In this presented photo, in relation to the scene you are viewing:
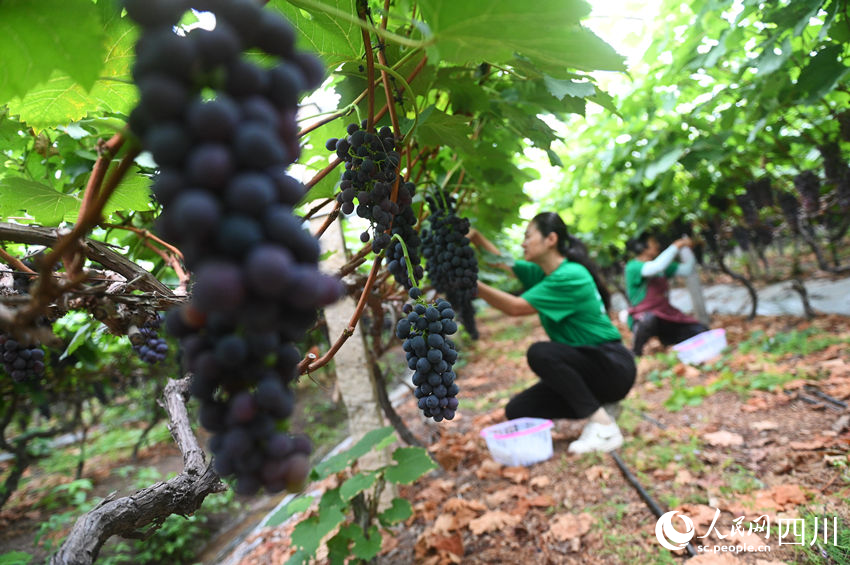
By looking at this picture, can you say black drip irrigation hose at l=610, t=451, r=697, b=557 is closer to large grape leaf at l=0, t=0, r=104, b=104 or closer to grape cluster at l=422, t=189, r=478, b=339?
grape cluster at l=422, t=189, r=478, b=339

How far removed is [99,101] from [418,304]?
A: 0.95 m

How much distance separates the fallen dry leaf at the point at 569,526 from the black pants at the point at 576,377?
3.41 feet

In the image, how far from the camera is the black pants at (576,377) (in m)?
3.52

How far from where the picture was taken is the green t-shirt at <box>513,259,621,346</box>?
3.50 meters

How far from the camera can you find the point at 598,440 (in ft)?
11.2

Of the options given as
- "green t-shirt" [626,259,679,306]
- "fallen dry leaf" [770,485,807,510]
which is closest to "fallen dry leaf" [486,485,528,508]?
"fallen dry leaf" [770,485,807,510]

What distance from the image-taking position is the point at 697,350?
5152 millimetres

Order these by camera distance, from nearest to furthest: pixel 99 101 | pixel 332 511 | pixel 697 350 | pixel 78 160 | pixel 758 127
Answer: pixel 99 101, pixel 78 160, pixel 332 511, pixel 758 127, pixel 697 350

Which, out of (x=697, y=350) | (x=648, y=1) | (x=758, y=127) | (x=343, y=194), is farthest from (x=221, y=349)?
(x=697, y=350)

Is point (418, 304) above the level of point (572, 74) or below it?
below

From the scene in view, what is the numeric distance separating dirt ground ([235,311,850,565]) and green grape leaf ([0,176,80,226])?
236 cm

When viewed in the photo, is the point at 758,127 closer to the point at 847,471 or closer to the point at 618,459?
the point at 847,471

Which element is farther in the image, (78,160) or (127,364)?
(127,364)

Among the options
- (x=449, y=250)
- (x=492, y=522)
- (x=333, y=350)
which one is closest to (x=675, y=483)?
(x=492, y=522)
